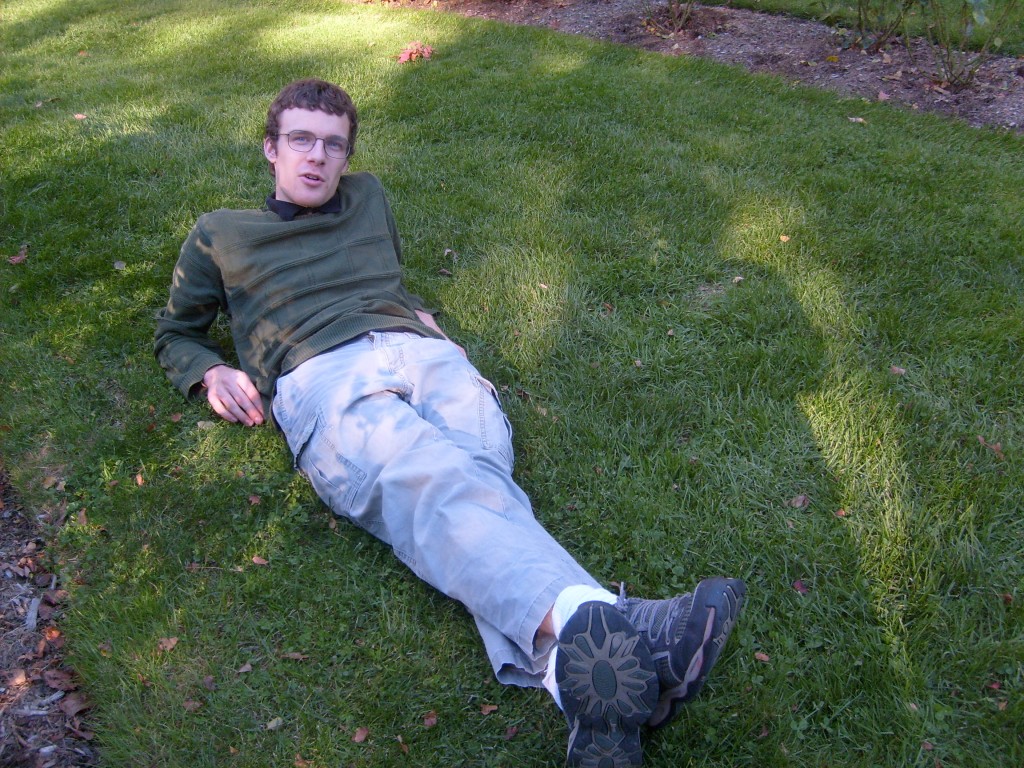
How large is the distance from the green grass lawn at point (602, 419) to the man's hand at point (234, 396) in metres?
0.11

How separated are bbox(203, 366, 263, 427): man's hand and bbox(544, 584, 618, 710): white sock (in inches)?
61.6

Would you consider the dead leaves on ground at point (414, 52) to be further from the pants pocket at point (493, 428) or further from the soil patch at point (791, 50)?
the pants pocket at point (493, 428)

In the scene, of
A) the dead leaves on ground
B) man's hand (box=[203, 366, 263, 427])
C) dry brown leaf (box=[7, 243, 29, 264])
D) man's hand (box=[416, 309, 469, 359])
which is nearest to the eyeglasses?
man's hand (box=[416, 309, 469, 359])

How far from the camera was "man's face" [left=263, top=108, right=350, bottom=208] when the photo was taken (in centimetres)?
309

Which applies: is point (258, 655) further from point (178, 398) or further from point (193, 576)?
point (178, 398)

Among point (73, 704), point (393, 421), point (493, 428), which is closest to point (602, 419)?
point (493, 428)

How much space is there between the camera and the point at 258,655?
7.90 ft

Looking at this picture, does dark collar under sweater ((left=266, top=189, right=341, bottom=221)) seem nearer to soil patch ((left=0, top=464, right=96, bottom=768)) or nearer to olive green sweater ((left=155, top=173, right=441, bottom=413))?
olive green sweater ((left=155, top=173, right=441, bottom=413))

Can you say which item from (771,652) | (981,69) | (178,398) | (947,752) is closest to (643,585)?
(771,652)

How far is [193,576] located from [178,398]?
0.96m

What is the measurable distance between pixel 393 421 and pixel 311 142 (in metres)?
1.28

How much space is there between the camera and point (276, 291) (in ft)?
9.85

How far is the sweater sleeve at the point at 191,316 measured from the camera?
10.0ft

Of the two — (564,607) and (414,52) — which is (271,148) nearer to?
(564,607)
